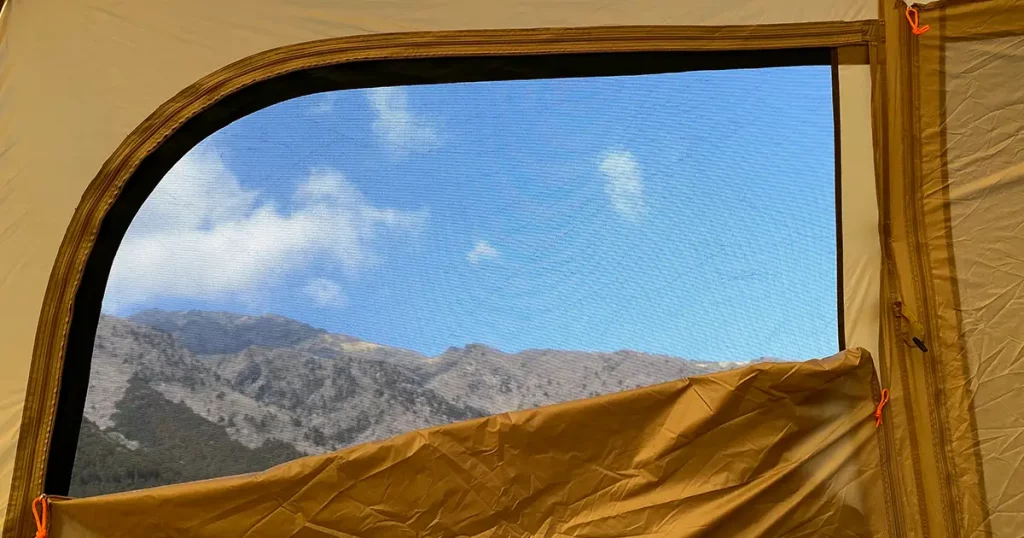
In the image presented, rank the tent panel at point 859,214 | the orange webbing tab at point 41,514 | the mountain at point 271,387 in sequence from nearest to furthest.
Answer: the orange webbing tab at point 41,514, the mountain at point 271,387, the tent panel at point 859,214

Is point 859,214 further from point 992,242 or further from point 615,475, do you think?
point 615,475

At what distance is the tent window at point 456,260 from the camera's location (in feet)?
4.09

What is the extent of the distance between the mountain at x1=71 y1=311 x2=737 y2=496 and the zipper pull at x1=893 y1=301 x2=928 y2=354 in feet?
0.99

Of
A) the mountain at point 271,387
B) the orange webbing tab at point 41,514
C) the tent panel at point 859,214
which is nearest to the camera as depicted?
the orange webbing tab at point 41,514

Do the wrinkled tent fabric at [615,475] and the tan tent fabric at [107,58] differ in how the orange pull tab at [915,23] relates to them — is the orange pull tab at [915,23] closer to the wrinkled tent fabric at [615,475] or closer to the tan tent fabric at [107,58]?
the tan tent fabric at [107,58]

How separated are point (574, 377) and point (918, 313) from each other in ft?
1.88

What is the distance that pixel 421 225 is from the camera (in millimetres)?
1308

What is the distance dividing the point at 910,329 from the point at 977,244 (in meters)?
0.19

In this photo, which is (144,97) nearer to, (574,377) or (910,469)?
(574,377)

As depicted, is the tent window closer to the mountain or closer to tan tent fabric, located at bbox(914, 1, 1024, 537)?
the mountain

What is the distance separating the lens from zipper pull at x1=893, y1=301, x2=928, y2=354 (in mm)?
1272

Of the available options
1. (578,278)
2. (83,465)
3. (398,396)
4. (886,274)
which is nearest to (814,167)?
(886,274)

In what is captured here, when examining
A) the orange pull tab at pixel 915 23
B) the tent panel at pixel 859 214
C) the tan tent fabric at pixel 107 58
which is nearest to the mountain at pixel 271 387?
the tan tent fabric at pixel 107 58

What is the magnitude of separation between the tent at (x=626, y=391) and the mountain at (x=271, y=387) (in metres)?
0.05
